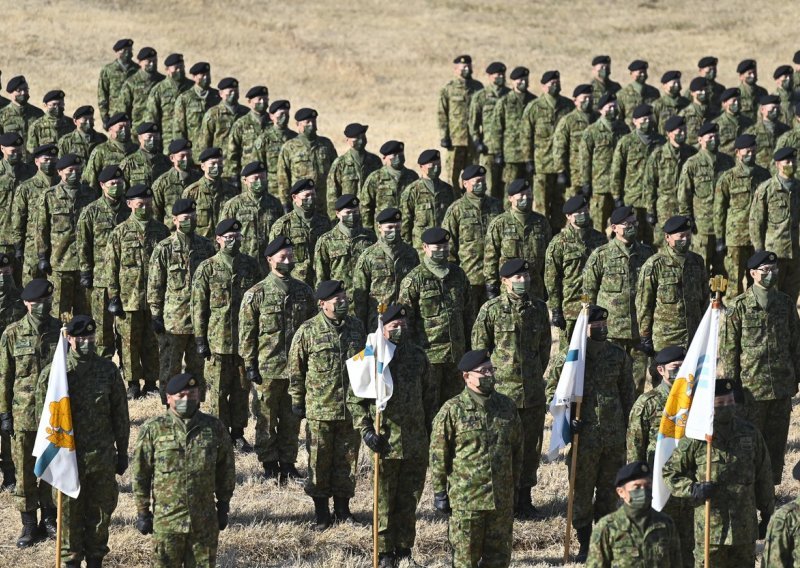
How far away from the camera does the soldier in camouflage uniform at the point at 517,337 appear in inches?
588

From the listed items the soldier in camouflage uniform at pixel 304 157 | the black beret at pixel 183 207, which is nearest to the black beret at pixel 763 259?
the black beret at pixel 183 207

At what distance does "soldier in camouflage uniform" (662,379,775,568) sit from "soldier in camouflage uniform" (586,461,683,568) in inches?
45.5

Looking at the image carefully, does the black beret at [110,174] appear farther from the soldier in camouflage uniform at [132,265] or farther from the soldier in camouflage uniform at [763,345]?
the soldier in camouflage uniform at [763,345]

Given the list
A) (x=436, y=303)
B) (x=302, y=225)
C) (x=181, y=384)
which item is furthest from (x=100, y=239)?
(x=181, y=384)

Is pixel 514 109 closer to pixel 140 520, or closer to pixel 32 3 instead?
pixel 140 520

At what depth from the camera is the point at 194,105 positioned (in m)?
23.8

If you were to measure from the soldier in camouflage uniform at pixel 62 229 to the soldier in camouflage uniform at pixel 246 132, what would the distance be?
362cm

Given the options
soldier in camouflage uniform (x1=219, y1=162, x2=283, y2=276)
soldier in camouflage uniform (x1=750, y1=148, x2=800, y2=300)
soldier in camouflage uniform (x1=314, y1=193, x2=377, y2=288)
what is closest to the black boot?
soldier in camouflage uniform (x1=314, y1=193, x2=377, y2=288)

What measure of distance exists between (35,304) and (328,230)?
4.73 metres

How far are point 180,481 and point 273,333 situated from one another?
3.15m

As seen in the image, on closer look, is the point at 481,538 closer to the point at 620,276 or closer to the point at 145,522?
the point at 145,522

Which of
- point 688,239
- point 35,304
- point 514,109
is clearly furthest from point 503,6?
point 35,304

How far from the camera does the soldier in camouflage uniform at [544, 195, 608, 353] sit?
1736 centimetres

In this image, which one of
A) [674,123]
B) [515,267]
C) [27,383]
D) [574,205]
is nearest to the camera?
[27,383]
